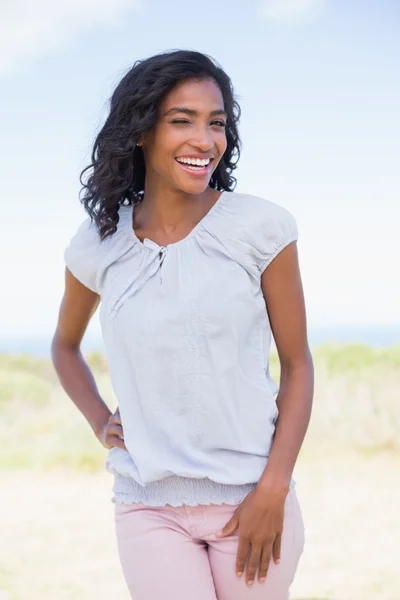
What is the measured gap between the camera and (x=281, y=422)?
1720mm

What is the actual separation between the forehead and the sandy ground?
115 inches

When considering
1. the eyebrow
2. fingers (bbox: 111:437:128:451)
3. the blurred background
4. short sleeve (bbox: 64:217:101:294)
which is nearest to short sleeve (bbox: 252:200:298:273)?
the blurred background

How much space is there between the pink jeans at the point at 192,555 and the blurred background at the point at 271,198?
65 cm

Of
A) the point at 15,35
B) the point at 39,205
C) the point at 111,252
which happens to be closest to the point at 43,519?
the point at 111,252

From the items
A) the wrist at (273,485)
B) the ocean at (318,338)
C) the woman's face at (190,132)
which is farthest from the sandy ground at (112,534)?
the ocean at (318,338)

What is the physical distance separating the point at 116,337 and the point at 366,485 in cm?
474

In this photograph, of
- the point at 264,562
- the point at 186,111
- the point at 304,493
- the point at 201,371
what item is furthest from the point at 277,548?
the point at 304,493

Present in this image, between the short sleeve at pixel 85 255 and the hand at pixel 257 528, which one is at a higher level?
the short sleeve at pixel 85 255

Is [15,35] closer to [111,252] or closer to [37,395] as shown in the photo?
[37,395]

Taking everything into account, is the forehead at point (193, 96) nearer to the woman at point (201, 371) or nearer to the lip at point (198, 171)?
the woman at point (201, 371)

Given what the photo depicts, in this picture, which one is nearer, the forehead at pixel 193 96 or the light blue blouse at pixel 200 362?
the light blue blouse at pixel 200 362

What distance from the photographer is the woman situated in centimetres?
168

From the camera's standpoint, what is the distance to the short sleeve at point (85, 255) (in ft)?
6.24

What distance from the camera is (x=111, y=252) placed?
1.87 m
